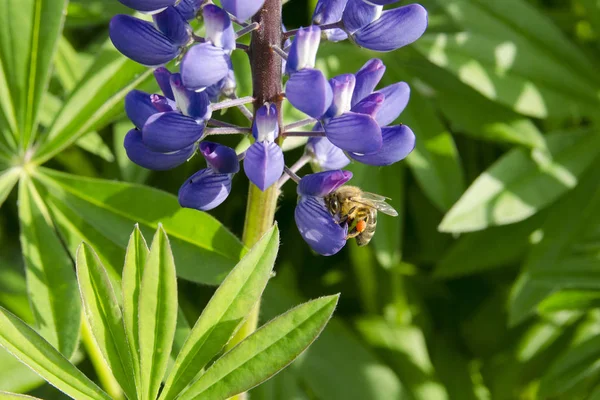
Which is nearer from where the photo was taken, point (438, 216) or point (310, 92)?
point (310, 92)

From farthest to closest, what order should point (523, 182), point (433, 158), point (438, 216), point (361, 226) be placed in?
point (438, 216)
point (433, 158)
point (523, 182)
point (361, 226)

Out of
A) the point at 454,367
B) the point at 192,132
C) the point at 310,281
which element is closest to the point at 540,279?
the point at 454,367

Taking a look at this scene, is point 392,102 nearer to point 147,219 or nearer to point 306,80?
point 306,80

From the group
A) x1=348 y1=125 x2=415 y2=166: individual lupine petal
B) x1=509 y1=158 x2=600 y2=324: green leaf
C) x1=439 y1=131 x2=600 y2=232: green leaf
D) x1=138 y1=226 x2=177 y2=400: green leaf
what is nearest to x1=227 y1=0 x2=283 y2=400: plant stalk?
x1=348 y1=125 x2=415 y2=166: individual lupine petal

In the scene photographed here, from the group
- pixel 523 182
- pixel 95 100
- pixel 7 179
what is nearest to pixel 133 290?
pixel 7 179

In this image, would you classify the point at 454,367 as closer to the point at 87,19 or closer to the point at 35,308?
the point at 35,308
